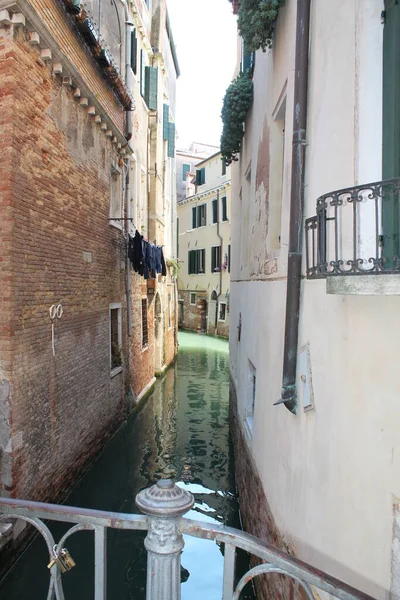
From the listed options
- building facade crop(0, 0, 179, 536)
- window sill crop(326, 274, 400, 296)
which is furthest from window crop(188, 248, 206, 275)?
window sill crop(326, 274, 400, 296)

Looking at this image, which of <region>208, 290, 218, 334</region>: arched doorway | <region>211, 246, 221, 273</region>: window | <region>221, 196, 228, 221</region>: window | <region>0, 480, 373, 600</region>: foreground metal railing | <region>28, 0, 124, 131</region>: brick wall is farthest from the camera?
<region>208, 290, 218, 334</region>: arched doorway

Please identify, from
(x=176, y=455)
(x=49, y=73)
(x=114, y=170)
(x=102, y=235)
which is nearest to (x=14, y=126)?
(x=49, y=73)

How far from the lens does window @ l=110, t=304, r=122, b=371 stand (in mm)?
9711

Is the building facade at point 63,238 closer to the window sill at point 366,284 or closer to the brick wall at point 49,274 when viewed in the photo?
the brick wall at point 49,274

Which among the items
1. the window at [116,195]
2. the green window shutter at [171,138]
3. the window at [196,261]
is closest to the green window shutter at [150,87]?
the green window shutter at [171,138]

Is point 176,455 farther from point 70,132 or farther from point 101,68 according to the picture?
point 101,68

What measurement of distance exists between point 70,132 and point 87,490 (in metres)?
5.22

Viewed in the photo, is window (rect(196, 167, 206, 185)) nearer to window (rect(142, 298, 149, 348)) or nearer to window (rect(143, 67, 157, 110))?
window (rect(143, 67, 157, 110))

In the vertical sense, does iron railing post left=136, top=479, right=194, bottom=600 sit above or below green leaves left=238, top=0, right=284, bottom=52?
below

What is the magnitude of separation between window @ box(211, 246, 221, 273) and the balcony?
24.4 metres

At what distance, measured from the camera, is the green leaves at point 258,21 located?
168 inches

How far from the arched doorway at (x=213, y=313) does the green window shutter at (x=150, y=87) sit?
14870 mm

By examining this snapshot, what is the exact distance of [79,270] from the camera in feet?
23.6

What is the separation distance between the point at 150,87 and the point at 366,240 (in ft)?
42.1
